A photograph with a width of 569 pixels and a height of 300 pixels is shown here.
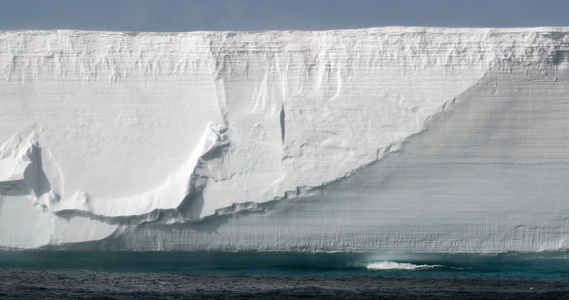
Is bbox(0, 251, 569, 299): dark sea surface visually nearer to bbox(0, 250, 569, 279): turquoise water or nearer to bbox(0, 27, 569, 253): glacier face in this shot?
bbox(0, 250, 569, 279): turquoise water

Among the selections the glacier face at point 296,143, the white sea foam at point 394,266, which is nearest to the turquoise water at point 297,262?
the white sea foam at point 394,266

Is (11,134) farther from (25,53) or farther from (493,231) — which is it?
(493,231)

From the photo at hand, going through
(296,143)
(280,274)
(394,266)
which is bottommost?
(280,274)

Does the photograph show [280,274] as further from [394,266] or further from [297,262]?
[394,266]

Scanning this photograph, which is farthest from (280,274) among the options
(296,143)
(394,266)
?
(296,143)

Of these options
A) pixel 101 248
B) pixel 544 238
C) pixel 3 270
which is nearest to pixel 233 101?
pixel 101 248

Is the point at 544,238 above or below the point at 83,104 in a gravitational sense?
below
